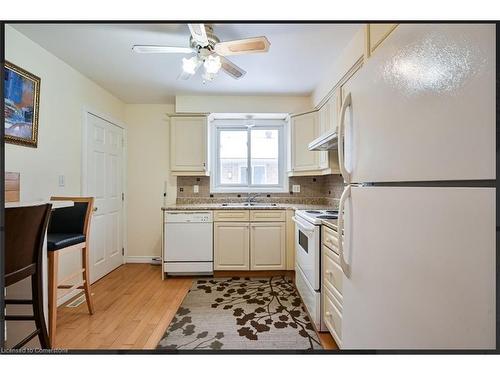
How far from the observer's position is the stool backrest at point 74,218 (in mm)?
2039

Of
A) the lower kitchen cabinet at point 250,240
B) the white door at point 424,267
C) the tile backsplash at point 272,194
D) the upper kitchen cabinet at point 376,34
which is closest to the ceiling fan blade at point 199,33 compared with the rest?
the upper kitchen cabinet at point 376,34

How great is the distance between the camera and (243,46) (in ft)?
5.71

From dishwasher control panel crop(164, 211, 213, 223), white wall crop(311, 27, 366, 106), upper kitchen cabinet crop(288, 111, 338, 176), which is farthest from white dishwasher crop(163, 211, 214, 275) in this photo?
white wall crop(311, 27, 366, 106)

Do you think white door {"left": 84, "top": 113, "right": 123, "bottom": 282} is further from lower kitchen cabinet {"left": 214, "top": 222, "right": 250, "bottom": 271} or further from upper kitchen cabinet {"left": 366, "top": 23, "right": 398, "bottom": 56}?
upper kitchen cabinet {"left": 366, "top": 23, "right": 398, "bottom": 56}

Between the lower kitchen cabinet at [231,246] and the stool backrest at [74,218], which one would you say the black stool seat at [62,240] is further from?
the lower kitchen cabinet at [231,246]

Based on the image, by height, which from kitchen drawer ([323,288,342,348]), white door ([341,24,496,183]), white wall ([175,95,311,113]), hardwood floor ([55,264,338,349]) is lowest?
hardwood floor ([55,264,338,349])

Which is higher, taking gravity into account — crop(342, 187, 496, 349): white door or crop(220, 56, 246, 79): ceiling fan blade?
crop(220, 56, 246, 79): ceiling fan blade

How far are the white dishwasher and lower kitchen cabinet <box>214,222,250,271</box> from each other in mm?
85

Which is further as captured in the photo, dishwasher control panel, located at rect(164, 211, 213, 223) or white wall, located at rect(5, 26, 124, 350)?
dishwasher control panel, located at rect(164, 211, 213, 223)

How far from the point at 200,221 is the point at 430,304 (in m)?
2.59

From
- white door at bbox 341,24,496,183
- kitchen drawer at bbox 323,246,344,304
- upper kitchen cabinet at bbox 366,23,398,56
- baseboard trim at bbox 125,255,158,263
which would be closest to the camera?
white door at bbox 341,24,496,183

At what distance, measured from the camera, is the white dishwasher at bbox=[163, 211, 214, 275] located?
2943 mm
